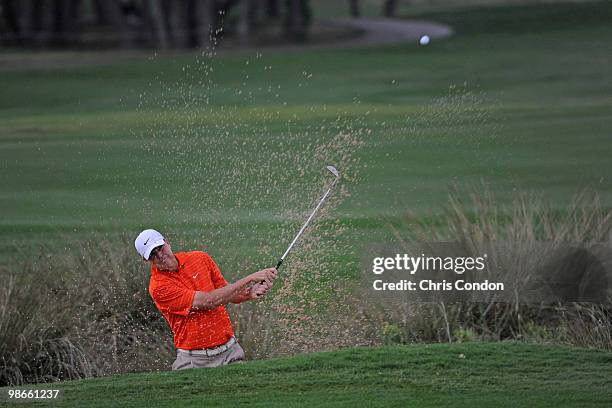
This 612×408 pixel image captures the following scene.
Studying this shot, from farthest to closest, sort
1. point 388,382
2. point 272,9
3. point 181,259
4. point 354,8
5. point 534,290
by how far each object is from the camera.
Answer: point 354,8 → point 272,9 → point 534,290 → point 181,259 → point 388,382

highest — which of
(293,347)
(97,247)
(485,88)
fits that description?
(485,88)

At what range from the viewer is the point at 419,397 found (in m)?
5.46

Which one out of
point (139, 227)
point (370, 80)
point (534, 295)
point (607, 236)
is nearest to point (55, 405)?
A: point (139, 227)

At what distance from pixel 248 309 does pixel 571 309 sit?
1729 mm

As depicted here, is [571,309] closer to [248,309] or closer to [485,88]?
[248,309]

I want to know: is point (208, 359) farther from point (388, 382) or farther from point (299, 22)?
point (299, 22)

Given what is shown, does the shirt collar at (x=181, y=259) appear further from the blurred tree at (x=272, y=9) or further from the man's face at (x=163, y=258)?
the blurred tree at (x=272, y=9)

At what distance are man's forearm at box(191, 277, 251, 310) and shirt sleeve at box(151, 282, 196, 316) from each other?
28 millimetres

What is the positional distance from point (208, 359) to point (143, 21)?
353 centimetres

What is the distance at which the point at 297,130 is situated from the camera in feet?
Answer: 26.9

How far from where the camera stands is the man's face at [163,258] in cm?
574

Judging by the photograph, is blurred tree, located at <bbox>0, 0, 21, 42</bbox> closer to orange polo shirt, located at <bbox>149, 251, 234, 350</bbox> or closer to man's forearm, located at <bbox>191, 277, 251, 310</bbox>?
orange polo shirt, located at <bbox>149, 251, 234, 350</bbox>

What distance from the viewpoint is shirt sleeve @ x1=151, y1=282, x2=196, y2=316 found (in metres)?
5.78

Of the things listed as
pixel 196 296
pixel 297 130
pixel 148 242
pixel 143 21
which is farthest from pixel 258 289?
pixel 143 21
